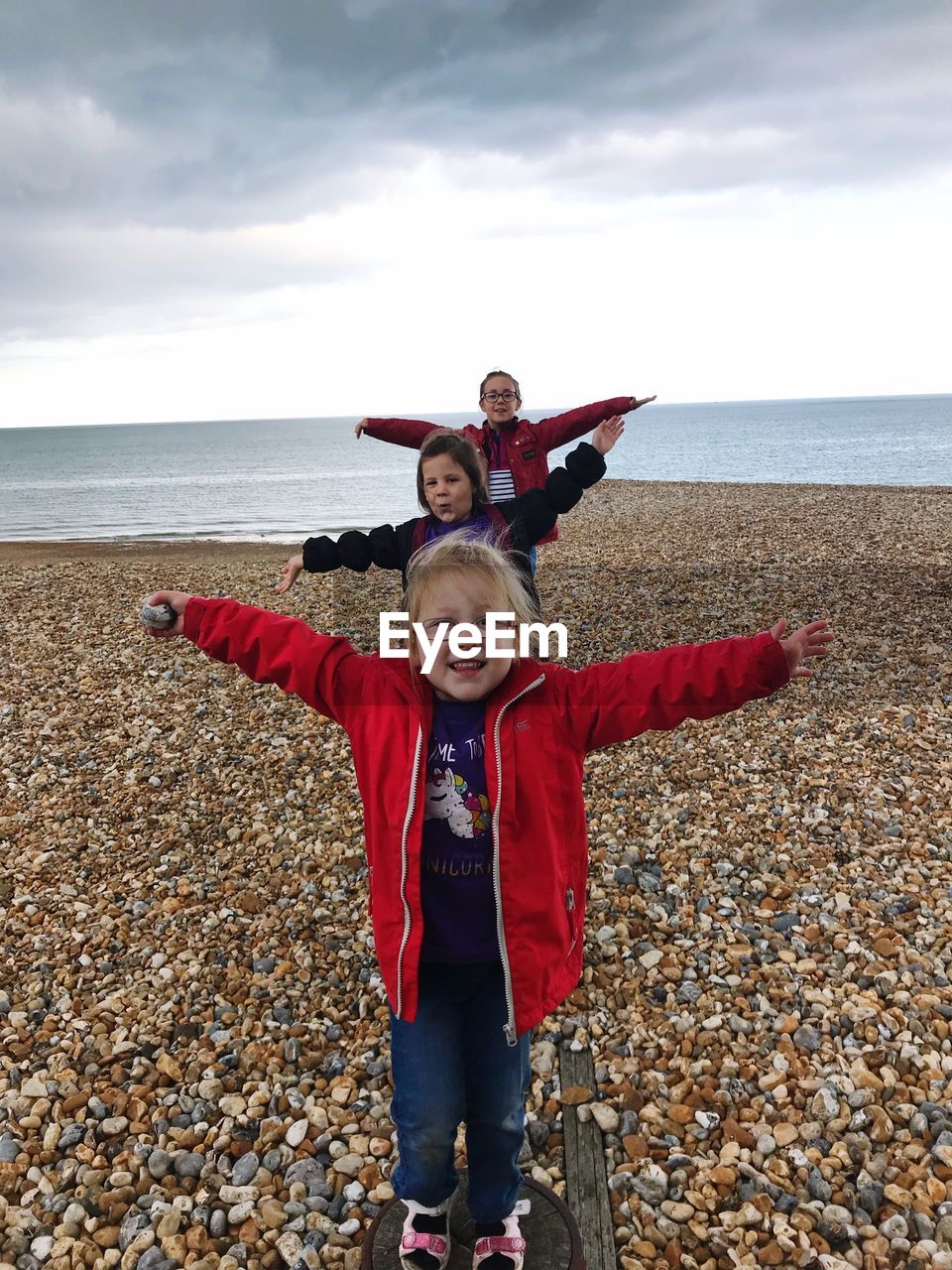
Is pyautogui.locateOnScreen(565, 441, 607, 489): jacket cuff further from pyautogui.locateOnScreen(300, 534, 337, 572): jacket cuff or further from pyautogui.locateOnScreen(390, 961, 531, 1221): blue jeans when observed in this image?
Answer: pyautogui.locateOnScreen(390, 961, 531, 1221): blue jeans

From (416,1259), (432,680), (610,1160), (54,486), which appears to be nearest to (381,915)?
(432,680)

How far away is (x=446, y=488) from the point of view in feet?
16.9

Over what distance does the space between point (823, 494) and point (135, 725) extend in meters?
26.3

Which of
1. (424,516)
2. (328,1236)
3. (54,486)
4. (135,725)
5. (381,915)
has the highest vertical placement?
(54,486)

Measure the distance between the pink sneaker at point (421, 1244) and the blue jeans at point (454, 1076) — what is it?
16cm

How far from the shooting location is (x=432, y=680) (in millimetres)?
2896

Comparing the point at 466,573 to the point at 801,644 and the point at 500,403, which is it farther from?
the point at 500,403

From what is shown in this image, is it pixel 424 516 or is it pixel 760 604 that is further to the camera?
pixel 760 604

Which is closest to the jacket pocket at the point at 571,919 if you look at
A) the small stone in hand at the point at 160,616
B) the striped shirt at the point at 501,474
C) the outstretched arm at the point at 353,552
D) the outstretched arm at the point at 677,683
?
the outstretched arm at the point at 677,683

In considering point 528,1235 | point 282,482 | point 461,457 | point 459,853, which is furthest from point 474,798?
point 282,482

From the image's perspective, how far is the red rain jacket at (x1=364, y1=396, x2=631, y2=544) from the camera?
714 centimetres

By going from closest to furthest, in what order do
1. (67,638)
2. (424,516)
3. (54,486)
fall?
(424,516)
(67,638)
(54,486)

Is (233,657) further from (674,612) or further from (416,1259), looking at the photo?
(674,612)

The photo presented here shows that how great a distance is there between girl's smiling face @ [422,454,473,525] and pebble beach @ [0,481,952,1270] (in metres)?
2.62
